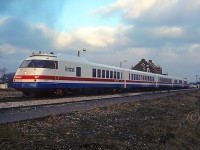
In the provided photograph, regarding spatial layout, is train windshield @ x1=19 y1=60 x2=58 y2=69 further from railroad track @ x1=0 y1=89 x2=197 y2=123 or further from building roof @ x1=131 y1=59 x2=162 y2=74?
building roof @ x1=131 y1=59 x2=162 y2=74

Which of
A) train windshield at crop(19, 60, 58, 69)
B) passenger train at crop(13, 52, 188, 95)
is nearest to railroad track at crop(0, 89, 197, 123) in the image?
passenger train at crop(13, 52, 188, 95)

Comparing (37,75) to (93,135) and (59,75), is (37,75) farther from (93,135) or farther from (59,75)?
(93,135)

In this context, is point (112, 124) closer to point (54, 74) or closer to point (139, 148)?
point (139, 148)

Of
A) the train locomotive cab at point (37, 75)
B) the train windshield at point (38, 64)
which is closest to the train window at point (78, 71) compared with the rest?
the train locomotive cab at point (37, 75)

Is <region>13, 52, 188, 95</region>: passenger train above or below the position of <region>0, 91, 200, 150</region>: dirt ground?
above

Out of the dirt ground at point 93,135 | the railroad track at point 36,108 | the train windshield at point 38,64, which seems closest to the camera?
the dirt ground at point 93,135

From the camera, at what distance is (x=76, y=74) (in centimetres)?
3027

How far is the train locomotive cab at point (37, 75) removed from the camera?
25062 mm

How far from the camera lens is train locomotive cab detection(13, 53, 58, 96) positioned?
82.2 feet

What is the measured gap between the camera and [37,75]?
83.3 ft

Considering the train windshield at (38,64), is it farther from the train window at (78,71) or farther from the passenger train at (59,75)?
the train window at (78,71)

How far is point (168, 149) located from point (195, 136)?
3.06m

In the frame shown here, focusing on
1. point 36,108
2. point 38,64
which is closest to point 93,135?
point 36,108

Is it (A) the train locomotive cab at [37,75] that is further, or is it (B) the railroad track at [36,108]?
(A) the train locomotive cab at [37,75]
